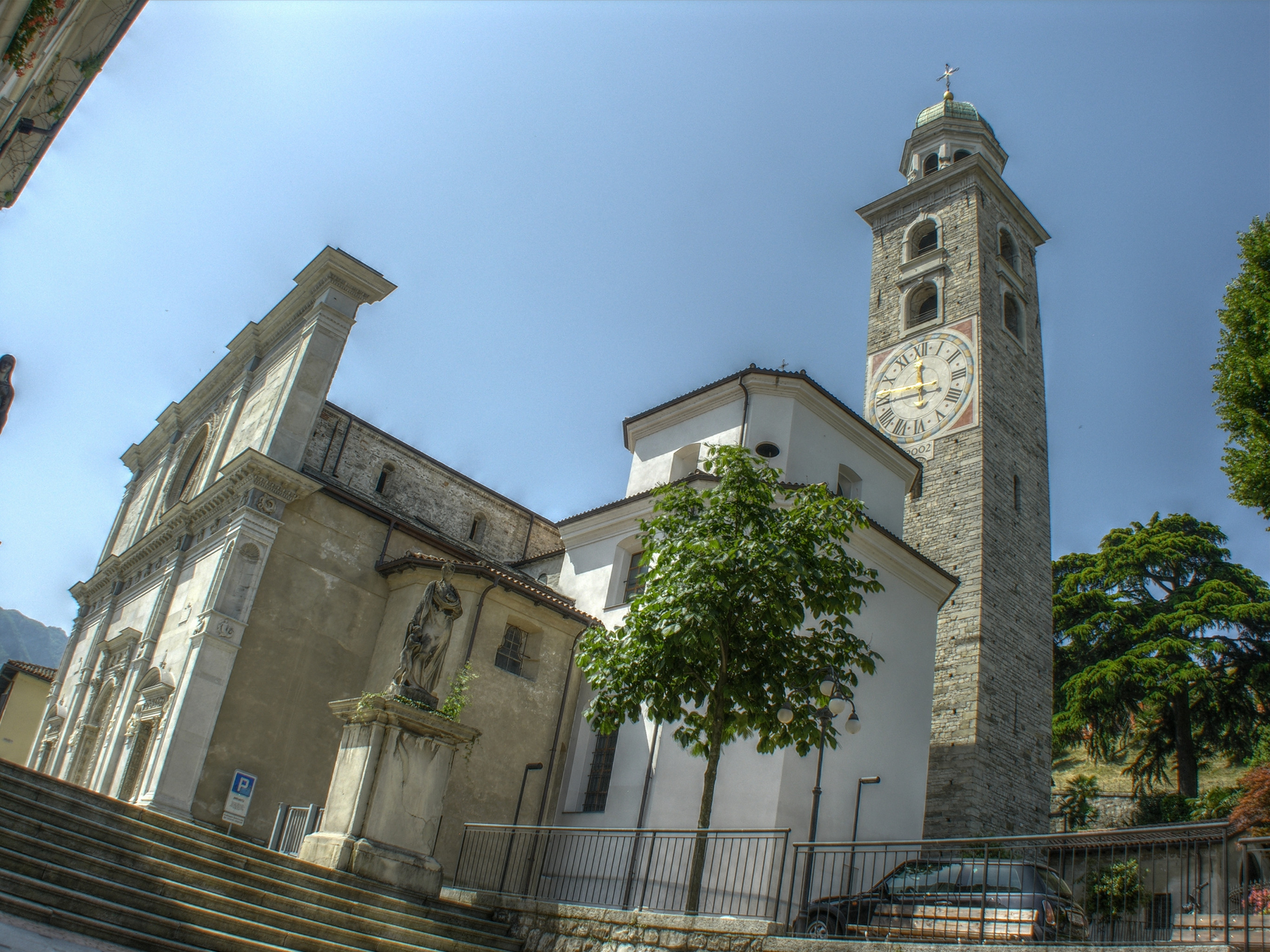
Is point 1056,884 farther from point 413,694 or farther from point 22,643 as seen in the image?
point 22,643

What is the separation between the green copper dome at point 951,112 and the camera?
124 ft

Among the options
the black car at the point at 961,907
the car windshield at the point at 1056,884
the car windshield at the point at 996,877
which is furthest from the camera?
the car windshield at the point at 996,877

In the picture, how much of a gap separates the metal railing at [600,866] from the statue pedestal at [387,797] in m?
1.67

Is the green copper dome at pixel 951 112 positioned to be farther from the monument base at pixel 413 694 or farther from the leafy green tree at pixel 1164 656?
the monument base at pixel 413 694

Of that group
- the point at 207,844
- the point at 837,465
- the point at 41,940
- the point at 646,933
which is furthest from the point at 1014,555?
the point at 41,940

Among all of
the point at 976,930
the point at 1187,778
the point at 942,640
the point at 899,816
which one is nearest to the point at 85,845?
the point at 976,930

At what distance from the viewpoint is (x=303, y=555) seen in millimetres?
19266

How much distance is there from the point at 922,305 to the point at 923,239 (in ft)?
10.5

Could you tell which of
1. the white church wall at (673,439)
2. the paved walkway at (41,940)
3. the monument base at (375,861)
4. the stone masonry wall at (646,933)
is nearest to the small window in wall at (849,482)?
the white church wall at (673,439)

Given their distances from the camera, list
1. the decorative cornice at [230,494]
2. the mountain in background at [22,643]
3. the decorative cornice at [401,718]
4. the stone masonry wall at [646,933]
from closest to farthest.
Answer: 1. the stone masonry wall at [646,933]
2. the decorative cornice at [401,718]
3. the decorative cornice at [230,494]
4. the mountain in background at [22,643]

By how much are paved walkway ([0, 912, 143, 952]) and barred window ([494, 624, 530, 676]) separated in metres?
11.5

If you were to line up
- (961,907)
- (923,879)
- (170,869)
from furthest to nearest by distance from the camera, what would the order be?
(923,879) → (961,907) → (170,869)

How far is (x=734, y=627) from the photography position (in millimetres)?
11281

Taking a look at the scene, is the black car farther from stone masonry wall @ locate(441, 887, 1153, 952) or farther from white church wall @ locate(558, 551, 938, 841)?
white church wall @ locate(558, 551, 938, 841)
